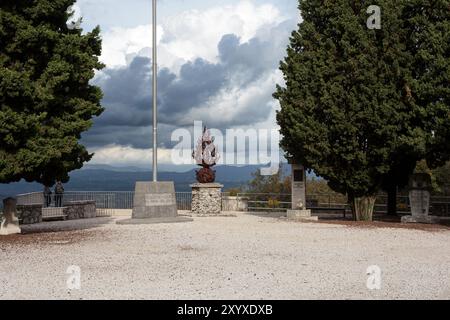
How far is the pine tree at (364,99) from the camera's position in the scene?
819 inches

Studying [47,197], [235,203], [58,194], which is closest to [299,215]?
[235,203]

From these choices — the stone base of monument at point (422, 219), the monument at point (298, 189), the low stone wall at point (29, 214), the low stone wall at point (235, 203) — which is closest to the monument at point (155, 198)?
the low stone wall at point (29, 214)

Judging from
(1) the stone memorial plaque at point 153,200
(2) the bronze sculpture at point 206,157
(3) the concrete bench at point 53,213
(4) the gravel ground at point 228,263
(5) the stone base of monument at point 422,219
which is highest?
(2) the bronze sculpture at point 206,157

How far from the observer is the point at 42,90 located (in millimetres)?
16594

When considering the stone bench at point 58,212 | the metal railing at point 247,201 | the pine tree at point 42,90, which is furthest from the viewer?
the metal railing at point 247,201

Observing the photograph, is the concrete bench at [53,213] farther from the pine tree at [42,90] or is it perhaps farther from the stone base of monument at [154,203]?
the pine tree at [42,90]

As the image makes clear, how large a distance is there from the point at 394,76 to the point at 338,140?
3.59 m

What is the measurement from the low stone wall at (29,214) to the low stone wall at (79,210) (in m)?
1.89

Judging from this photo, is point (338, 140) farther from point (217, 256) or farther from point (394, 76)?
point (217, 256)

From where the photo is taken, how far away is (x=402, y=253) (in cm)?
1268

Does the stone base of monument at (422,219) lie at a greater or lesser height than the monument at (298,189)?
lesser

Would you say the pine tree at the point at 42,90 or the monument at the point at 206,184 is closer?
the pine tree at the point at 42,90

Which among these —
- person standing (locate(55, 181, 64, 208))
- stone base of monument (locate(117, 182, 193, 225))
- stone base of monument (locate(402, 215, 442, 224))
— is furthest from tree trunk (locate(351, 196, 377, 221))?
person standing (locate(55, 181, 64, 208))

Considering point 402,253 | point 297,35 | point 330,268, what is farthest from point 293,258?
point 297,35
